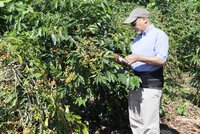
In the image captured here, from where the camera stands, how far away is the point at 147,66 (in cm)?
426

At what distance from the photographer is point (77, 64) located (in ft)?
13.4

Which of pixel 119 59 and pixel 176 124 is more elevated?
pixel 119 59

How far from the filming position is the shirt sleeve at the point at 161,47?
407 cm

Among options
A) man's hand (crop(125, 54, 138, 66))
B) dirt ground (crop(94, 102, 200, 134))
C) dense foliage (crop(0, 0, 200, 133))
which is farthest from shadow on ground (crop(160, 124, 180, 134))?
man's hand (crop(125, 54, 138, 66))

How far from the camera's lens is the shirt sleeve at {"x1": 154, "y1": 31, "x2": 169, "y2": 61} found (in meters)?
4.07

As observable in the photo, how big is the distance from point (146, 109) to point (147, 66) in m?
0.47

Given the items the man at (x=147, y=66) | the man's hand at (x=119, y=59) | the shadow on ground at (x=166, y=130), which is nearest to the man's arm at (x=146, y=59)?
the man at (x=147, y=66)

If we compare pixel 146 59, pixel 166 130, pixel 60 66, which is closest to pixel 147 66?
pixel 146 59

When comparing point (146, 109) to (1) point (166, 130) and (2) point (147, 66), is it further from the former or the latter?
(1) point (166, 130)

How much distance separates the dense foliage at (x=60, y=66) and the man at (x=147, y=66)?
0.15 meters

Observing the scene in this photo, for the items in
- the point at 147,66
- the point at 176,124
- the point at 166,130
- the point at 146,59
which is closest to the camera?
the point at 146,59

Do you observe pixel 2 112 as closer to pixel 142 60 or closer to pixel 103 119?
pixel 142 60

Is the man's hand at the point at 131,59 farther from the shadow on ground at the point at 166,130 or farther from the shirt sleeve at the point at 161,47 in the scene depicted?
the shadow on ground at the point at 166,130

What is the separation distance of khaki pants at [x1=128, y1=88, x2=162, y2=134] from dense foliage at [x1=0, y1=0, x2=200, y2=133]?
0.53 ft
